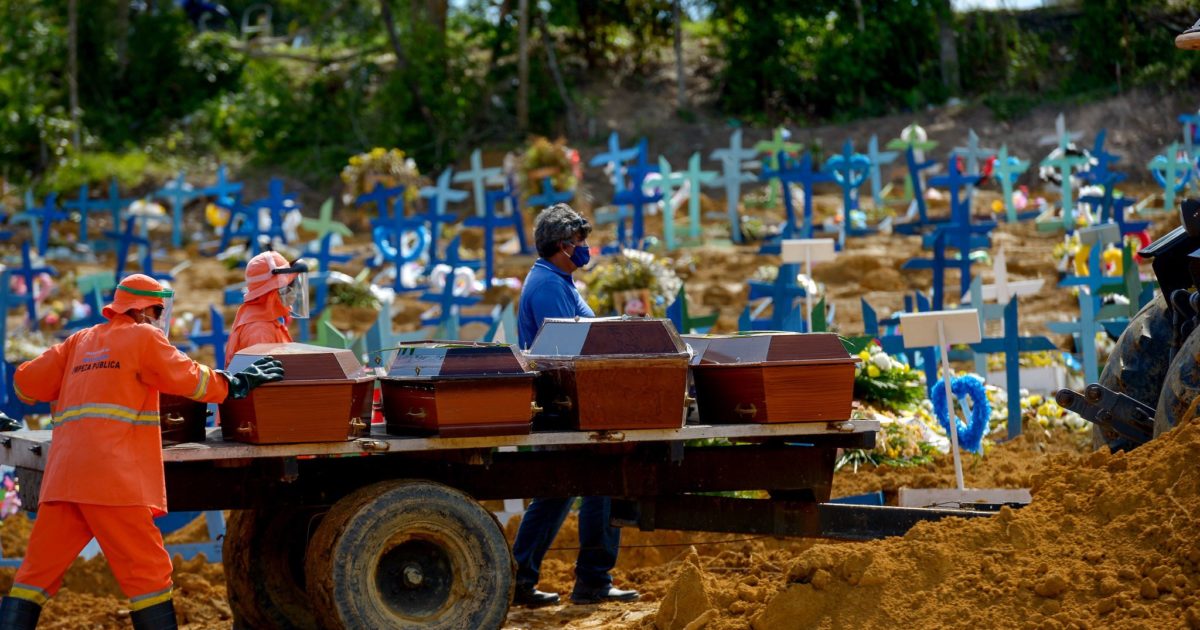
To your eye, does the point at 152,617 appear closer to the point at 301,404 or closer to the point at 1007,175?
the point at 301,404

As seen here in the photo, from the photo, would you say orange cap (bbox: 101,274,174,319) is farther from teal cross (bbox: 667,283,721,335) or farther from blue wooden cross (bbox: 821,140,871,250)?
blue wooden cross (bbox: 821,140,871,250)

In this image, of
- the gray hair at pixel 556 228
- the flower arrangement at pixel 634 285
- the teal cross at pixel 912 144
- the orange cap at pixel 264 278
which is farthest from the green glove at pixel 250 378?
the teal cross at pixel 912 144

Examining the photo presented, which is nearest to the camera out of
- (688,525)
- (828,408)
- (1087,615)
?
(1087,615)

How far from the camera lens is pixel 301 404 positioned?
5516mm

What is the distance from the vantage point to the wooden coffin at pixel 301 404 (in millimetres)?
5484

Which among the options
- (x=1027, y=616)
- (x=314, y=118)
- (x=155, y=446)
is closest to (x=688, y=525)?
(x=1027, y=616)

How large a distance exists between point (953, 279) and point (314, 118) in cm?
1435

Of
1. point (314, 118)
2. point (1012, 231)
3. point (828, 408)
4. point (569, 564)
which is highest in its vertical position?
point (314, 118)

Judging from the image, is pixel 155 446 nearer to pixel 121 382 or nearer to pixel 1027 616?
pixel 121 382

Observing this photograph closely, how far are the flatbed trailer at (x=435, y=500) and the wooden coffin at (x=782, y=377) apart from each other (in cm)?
7

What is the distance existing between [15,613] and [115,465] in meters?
0.65

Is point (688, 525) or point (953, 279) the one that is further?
point (953, 279)

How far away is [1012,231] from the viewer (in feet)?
57.8

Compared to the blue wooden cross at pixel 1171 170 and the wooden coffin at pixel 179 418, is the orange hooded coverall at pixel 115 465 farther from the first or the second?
the blue wooden cross at pixel 1171 170
